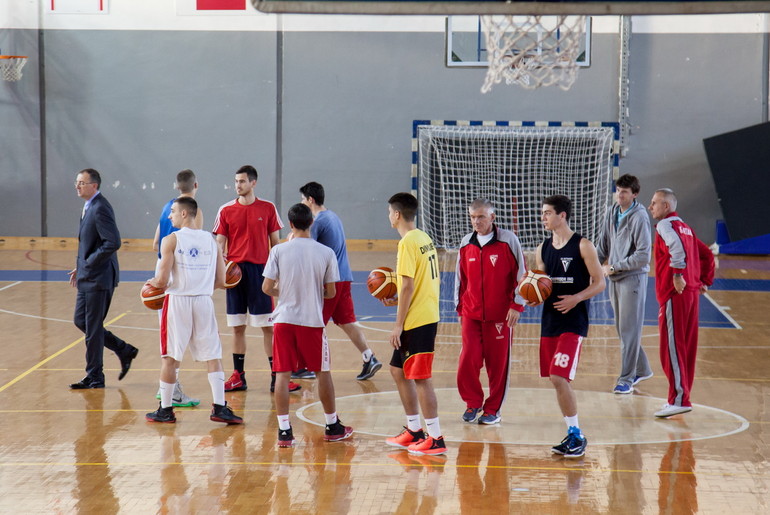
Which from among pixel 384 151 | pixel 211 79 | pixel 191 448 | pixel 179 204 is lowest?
pixel 191 448

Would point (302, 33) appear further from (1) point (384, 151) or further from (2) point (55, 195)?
(2) point (55, 195)

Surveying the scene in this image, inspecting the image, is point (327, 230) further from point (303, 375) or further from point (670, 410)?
point (670, 410)

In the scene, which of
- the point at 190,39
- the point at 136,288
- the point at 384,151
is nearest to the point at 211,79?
A: the point at 190,39

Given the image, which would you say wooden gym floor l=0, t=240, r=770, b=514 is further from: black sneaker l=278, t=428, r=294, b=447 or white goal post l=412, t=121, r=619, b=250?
white goal post l=412, t=121, r=619, b=250

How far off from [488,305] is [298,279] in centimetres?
149

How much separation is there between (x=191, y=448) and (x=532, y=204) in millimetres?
13502

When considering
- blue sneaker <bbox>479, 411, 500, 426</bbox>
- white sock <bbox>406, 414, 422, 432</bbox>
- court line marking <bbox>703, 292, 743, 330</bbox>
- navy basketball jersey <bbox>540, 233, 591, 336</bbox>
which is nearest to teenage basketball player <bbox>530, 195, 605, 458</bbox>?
navy basketball jersey <bbox>540, 233, 591, 336</bbox>

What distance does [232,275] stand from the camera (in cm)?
752

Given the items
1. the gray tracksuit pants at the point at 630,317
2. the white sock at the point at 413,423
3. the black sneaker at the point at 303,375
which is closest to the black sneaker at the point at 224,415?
the white sock at the point at 413,423

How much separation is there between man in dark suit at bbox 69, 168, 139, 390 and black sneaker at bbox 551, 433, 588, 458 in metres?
4.17

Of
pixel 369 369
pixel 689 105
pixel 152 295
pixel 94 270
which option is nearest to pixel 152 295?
pixel 152 295

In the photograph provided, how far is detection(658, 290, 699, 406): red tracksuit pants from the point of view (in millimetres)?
6930

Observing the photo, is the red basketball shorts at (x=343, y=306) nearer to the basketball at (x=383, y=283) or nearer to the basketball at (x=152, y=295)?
the basketball at (x=383, y=283)

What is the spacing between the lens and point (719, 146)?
17.8 metres
